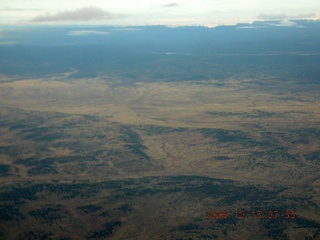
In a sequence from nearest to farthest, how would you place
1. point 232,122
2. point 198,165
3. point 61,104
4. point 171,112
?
point 198,165 < point 232,122 < point 171,112 < point 61,104

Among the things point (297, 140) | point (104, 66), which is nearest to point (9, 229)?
point (297, 140)

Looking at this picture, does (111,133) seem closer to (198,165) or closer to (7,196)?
(198,165)

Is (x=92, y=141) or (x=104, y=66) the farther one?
(x=104, y=66)

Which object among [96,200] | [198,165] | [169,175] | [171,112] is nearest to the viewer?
[96,200]

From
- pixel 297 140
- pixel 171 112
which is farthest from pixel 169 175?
pixel 171 112
